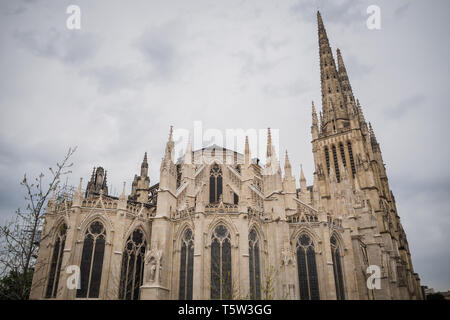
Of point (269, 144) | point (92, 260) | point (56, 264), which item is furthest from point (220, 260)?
point (269, 144)

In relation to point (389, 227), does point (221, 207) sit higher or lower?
lower

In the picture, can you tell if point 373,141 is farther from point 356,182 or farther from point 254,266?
point 254,266

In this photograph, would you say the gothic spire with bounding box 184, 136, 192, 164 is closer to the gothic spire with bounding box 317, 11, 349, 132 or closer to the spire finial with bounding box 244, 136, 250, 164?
the spire finial with bounding box 244, 136, 250, 164

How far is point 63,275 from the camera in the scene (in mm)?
20797

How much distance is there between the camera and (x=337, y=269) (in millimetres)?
25891

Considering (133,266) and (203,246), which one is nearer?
(203,246)

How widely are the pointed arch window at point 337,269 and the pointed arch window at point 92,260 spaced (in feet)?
58.4

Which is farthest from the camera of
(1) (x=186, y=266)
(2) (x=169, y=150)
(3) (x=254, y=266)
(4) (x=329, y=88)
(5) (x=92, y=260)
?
(4) (x=329, y=88)

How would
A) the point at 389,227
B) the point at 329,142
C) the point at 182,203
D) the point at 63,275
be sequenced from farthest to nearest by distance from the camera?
the point at 329,142 < the point at 389,227 < the point at 182,203 < the point at 63,275

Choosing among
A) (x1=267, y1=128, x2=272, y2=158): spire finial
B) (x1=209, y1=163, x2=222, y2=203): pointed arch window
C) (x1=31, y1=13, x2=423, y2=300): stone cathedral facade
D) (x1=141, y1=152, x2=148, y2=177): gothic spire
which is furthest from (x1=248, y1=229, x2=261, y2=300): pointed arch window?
(x1=141, y1=152, x2=148, y2=177): gothic spire

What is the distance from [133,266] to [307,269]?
13172mm
